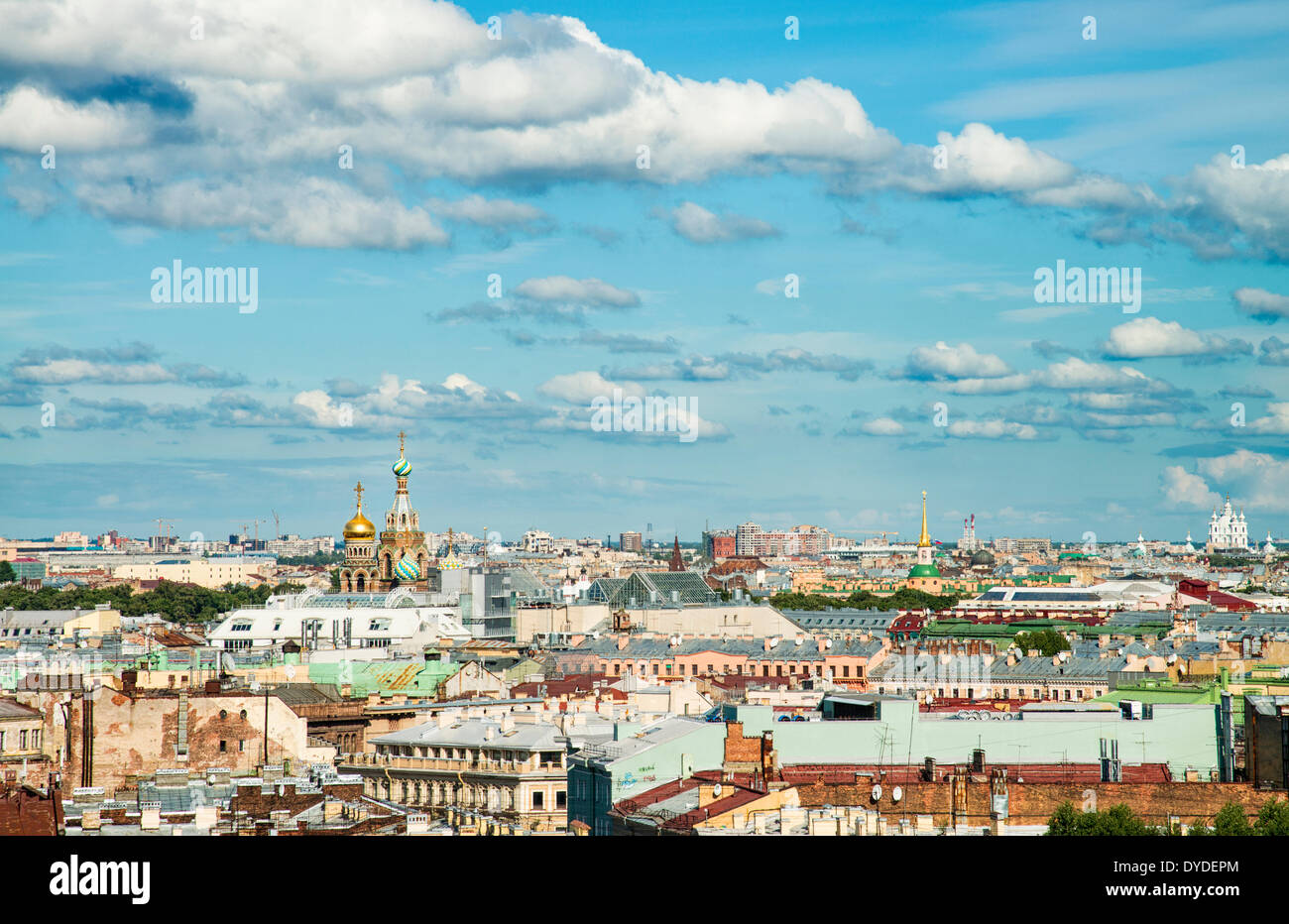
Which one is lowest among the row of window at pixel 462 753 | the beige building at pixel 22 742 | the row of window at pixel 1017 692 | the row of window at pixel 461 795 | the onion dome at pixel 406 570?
the row of window at pixel 461 795

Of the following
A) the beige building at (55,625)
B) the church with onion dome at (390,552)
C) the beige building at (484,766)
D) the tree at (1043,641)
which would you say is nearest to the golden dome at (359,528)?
the church with onion dome at (390,552)

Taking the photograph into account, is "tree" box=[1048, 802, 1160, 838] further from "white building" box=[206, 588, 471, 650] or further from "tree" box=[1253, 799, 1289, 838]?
"white building" box=[206, 588, 471, 650]

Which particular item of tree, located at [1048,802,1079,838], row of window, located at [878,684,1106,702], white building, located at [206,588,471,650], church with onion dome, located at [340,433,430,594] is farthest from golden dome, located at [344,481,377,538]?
tree, located at [1048,802,1079,838]

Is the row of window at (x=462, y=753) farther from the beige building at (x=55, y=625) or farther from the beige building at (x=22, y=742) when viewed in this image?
the beige building at (x=55, y=625)

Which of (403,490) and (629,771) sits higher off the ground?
(403,490)
